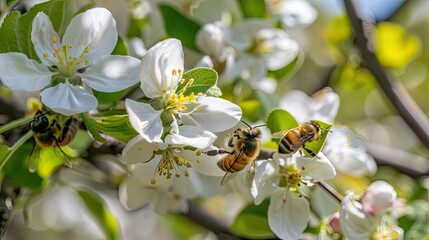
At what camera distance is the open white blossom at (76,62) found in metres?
0.84

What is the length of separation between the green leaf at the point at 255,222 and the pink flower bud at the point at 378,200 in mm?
141

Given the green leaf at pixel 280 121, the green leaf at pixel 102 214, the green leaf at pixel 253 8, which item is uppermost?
the green leaf at pixel 280 121

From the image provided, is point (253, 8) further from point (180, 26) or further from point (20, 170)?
point (20, 170)

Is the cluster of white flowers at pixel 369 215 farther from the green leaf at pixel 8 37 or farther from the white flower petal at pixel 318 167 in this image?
the green leaf at pixel 8 37

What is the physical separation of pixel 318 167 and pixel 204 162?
14 cm

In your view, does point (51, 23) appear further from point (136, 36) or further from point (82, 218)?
point (82, 218)

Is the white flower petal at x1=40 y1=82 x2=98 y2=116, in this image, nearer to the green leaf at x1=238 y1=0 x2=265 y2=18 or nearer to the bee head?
the bee head

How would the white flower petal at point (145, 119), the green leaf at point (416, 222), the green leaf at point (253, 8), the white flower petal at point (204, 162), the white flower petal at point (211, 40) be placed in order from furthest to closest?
the green leaf at point (253, 8)
the white flower petal at point (211, 40)
the green leaf at point (416, 222)
the white flower petal at point (204, 162)
the white flower petal at point (145, 119)

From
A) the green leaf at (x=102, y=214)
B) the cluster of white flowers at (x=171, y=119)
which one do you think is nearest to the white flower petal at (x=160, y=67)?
the cluster of white flowers at (x=171, y=119)

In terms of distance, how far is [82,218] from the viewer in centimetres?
212

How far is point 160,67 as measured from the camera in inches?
34.0

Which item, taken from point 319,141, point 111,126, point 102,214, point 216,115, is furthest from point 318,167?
point 102,214

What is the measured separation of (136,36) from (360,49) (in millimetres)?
379

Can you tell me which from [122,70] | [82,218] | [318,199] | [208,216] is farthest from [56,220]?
[122,70]
